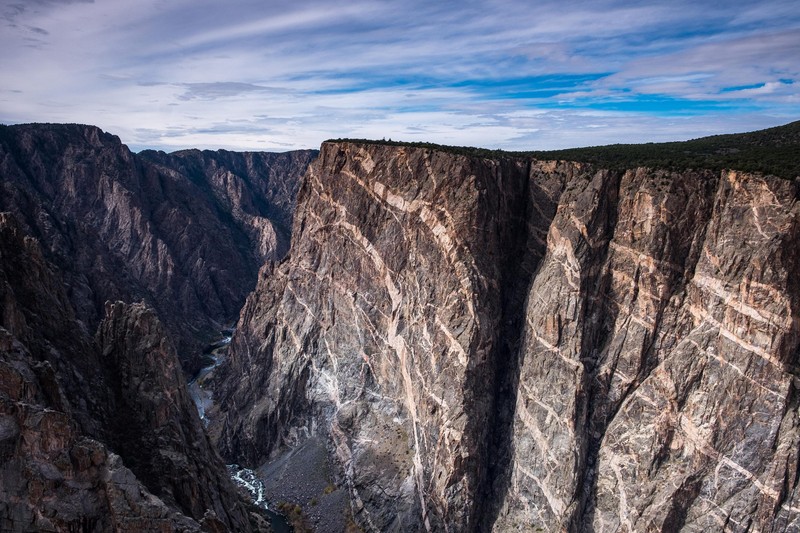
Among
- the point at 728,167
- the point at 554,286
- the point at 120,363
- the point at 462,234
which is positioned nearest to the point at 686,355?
the point at 554,286

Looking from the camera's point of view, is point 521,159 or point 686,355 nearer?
point 686,355

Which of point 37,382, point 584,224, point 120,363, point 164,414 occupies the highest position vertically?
point 584,224

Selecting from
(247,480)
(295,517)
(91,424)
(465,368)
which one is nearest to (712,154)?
(465,368)

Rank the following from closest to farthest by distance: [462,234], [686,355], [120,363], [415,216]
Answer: [120,363] → [686,355] → [462,234] → [415,216]

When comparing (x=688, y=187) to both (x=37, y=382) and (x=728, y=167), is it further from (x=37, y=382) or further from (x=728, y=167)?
(x=37, y=382)

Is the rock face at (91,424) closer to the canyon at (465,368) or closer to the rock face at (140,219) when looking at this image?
the canyon at (465,368)

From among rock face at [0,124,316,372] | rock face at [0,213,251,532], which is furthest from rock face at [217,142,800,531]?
rock face at [0,124,316,372]

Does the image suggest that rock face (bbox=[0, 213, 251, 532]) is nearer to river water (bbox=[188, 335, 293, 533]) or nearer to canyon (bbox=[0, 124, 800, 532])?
canyon (bbox=[0, 124, 800, 532])
